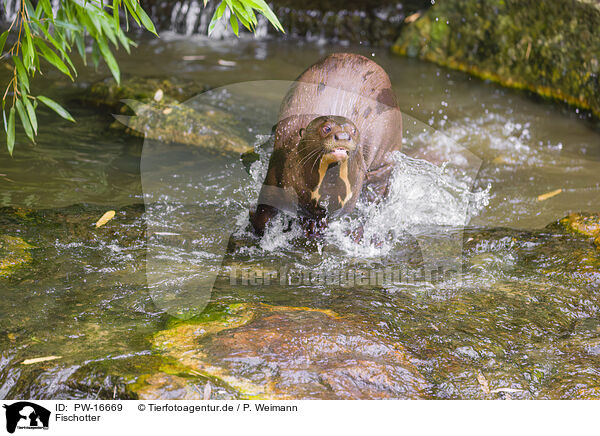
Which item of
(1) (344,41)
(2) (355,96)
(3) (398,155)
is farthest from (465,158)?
(1) (344,41)

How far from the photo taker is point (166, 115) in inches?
211

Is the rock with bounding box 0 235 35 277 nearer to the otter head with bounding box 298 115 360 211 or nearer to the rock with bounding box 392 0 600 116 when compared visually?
the otter head with bounding box 298 115 360 211

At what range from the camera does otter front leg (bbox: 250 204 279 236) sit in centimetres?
377

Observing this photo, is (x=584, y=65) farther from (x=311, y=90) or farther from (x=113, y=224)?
(x=113, y=224)

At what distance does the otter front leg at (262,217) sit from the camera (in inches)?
148

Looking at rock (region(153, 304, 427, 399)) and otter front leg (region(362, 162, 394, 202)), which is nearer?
rock (region(153, 304, 427, 399))

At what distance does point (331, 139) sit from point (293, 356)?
1.45 metres

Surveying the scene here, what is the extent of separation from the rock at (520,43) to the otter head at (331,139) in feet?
12.4

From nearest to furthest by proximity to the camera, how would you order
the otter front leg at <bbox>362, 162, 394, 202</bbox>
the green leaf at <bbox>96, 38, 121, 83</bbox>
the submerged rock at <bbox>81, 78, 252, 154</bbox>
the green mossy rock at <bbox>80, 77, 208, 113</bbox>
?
the green leaf at <bbox>96, 38, 121, 83</bbox> < the otter front leg at <bbox>362, 162, 394, 202</bbox> < the submerged rock at <bbox>81, 78, 252, 154</bbox> < the green mossy rock at <bbox>80, 77, 208, 113</bbox>

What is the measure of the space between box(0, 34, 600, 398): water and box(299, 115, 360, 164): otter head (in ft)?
1.81
